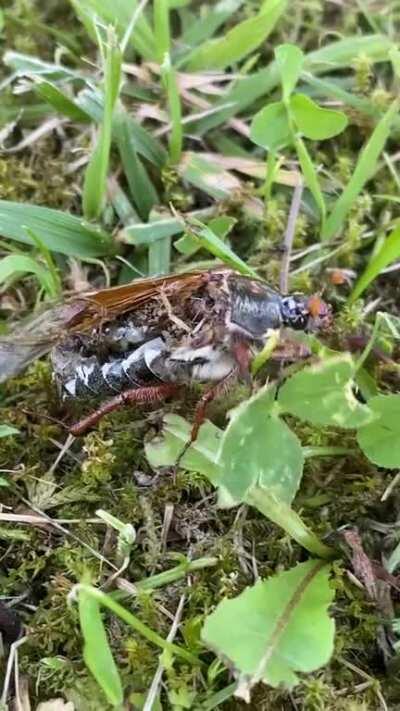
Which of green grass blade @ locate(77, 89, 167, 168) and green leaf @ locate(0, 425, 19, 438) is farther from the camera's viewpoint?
green grass blade @ locate(77, 89, 167, 168)

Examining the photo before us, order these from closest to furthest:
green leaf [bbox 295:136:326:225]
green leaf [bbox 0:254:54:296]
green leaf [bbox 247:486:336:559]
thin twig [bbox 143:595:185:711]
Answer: thin twig [bbox 143:595:185:711] < green leaf [bbox 247:486:336:559] < green leaf [bbox 0:254:54:296] < green leaf [bbox 295:136:326:225]

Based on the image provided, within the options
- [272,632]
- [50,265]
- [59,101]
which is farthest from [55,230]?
[272,632]

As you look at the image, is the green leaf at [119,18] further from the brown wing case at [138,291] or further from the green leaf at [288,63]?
the brown wing case at [138,291]

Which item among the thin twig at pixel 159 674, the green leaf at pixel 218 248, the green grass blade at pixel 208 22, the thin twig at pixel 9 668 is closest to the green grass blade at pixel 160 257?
the green leaf at pixel 218 248

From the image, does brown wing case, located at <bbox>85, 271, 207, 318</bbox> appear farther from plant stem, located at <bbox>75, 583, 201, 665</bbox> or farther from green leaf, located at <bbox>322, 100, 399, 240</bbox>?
plant stem, located at <bbox>75, 583, 201, 665</bbox>

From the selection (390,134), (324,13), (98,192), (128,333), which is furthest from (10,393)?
(324,13)

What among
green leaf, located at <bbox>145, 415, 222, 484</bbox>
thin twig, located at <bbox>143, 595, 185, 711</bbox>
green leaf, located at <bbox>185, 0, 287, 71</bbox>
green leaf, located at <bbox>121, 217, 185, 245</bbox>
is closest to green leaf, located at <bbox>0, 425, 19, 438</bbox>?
green leaf, located at <bbox>145, 415, 222, 484</bbox>

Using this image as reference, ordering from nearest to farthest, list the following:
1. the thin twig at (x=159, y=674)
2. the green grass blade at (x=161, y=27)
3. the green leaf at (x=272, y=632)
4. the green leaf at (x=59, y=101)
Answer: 1. the green leaf at (x=272, y=632)
2. the thin twig at (x=159, y=674)
3. the green leaf at (x=59, y=101)
4. the green grass blade at (x=161, y=27)

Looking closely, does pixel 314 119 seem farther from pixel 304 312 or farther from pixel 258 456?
pixel 258 456
